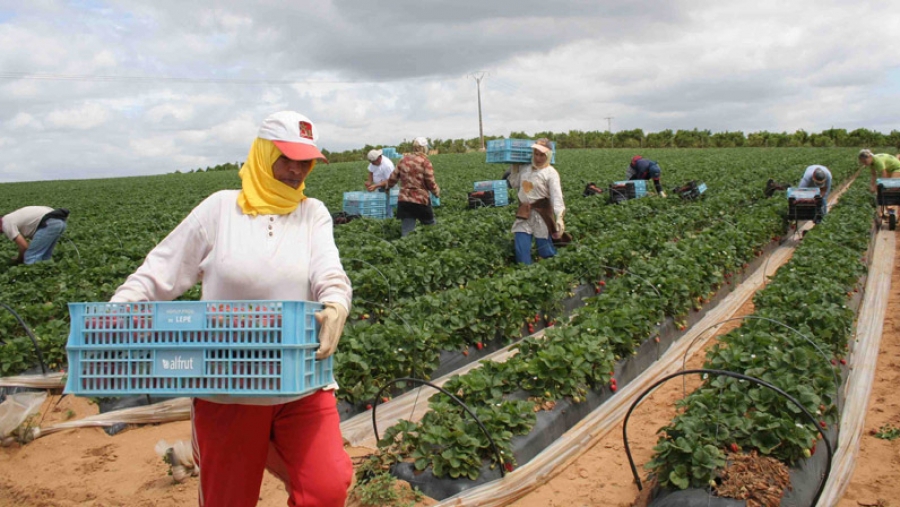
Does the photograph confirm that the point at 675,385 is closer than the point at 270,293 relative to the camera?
No

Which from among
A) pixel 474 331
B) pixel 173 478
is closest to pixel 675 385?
pixel 474 331

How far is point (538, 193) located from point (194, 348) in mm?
6532

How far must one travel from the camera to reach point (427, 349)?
18.4ft

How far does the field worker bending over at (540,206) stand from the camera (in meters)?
8.20

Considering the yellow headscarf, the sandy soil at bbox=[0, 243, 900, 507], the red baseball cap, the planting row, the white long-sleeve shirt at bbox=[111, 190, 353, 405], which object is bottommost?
the sandy soil at bbox=[0, 243, 900, 507]

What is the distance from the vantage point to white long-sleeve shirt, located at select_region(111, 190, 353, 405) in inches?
94.8

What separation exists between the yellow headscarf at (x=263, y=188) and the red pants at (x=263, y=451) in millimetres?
708

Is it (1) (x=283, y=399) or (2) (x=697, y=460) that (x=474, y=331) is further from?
(1) (x=283, y=399)

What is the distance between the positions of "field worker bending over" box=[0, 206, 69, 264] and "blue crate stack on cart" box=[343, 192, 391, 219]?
186 inches

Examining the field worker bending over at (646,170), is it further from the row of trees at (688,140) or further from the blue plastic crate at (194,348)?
the row of trees at (688,140)

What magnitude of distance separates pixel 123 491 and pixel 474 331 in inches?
123

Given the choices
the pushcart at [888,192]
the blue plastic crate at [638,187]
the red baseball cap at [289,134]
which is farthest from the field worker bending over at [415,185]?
the pushcart at [888,192]

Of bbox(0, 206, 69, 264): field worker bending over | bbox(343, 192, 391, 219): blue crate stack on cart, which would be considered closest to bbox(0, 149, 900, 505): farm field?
bbox(0, 206, 69, 264): field worker bending over

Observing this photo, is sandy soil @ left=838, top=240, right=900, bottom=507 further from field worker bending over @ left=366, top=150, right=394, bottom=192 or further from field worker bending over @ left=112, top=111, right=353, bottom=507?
field worker bending over @ left=366, top=150, right=394, bottom=192
